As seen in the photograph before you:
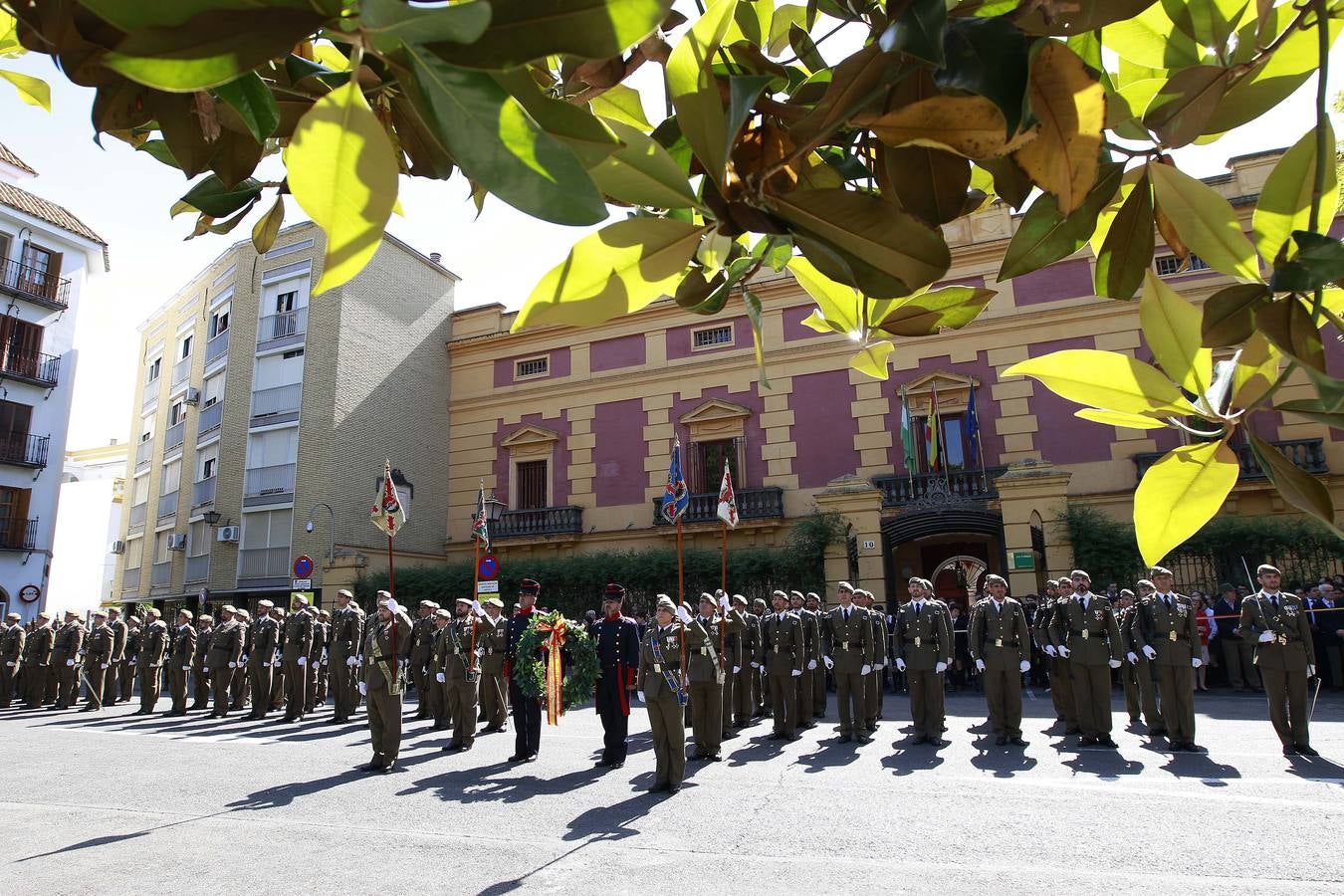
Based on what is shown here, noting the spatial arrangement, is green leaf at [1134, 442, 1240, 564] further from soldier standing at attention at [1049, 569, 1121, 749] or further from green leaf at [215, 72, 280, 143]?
soldier standing at attention at [1049, 569, 1121, 749]

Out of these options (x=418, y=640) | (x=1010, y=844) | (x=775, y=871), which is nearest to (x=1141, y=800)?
(x=1010, y=844)

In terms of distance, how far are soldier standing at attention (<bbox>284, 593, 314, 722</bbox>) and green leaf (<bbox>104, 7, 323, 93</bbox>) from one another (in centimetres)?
1397

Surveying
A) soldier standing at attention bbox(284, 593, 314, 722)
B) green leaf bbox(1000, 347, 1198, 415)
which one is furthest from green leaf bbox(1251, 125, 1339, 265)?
soldier standing at attention bbox(284, 593, 314, 722)

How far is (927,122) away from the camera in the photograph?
60cm

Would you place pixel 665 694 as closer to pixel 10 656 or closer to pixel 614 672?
pixel 614 672

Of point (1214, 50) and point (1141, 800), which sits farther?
point (1141, 800)

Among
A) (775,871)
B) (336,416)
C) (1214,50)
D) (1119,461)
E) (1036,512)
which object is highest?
(336,416)

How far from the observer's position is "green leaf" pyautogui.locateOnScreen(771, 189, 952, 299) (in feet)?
2.08

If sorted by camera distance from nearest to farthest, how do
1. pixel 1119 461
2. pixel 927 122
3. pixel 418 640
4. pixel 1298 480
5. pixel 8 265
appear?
1. pixel 927 122
2. pixel 1298 480
3. pixel 418 640
4. pixel 1119 461
5. pixel 8 265

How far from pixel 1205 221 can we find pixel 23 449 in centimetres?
2778

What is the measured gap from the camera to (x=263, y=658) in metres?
13.8

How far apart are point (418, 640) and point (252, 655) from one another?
143 inches

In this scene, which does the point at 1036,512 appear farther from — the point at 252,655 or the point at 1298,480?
the point at 1298,480

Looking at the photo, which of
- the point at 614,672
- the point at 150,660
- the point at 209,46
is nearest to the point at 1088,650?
the point at 614,672
